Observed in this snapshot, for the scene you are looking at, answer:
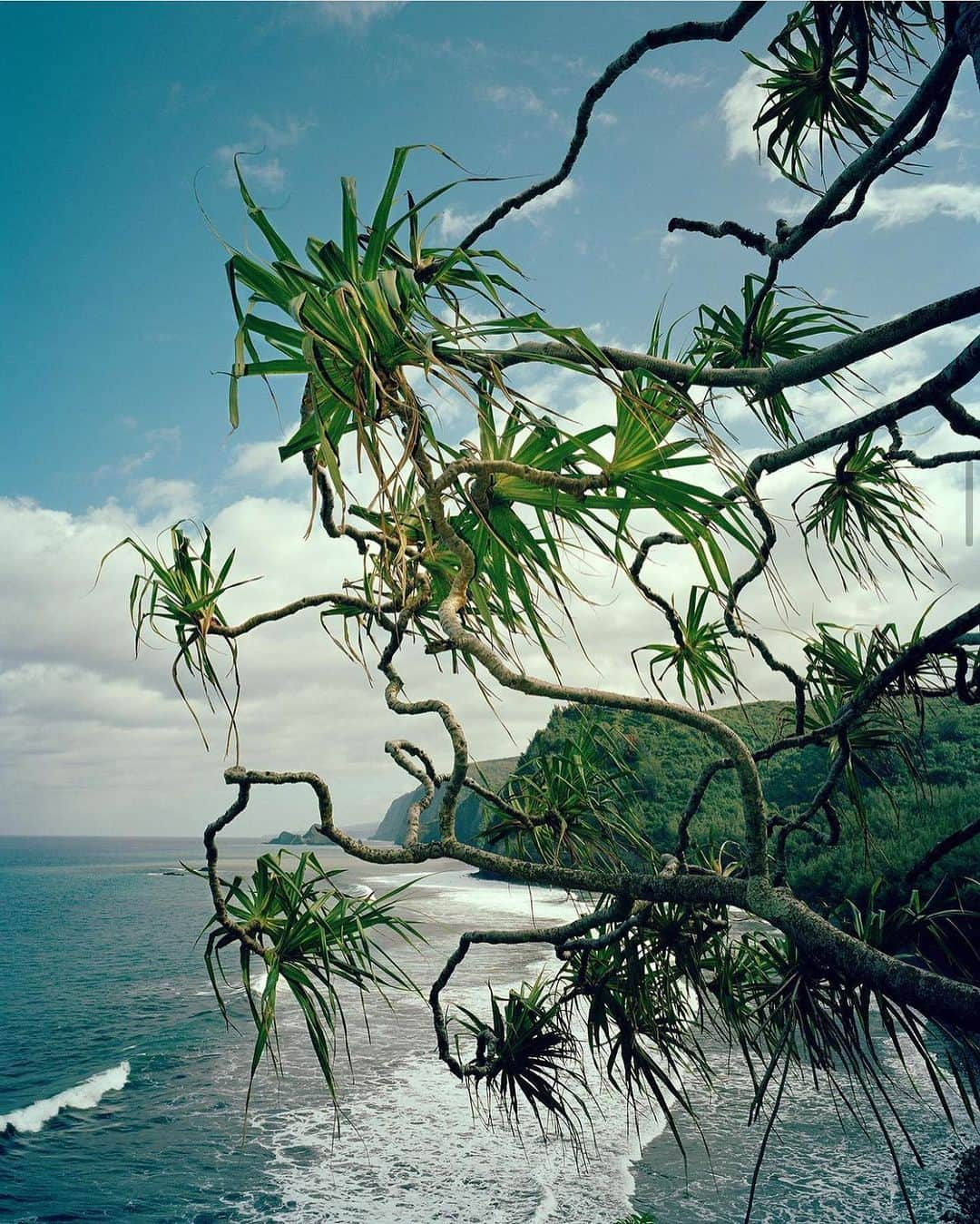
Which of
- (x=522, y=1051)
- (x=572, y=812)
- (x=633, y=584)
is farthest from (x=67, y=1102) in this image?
(x=633, y=584)

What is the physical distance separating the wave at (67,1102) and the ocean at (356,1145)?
5 cm

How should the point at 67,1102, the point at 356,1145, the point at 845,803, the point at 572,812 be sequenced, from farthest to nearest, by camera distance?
the point at 845,803, the point at 67,1102, the point at 356,1145, the point at 572,812

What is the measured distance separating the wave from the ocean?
0.05m

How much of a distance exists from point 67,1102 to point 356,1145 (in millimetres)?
6079


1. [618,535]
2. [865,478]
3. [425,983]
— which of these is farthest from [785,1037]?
[425,983]

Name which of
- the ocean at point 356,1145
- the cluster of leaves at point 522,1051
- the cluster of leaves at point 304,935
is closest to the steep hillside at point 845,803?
the ocean at point 356,1145

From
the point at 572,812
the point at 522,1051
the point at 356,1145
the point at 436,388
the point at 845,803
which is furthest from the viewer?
the point at 845,803

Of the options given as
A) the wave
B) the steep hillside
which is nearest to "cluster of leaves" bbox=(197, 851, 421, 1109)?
the steep hillside

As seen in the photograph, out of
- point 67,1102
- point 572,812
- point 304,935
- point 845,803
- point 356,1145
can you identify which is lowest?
point 67,1102

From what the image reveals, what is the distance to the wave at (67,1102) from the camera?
12.1 metres

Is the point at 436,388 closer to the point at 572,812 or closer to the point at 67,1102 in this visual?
the point at 572,812

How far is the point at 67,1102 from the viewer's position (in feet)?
42.6

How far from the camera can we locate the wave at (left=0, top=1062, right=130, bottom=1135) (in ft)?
39.7

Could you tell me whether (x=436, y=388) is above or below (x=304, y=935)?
above
